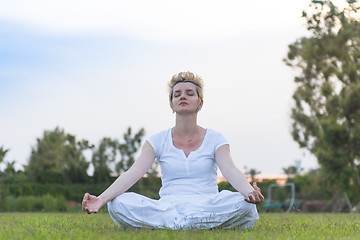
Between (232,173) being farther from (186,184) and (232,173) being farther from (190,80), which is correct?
(190,80)

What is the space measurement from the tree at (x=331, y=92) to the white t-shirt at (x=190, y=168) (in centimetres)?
1649

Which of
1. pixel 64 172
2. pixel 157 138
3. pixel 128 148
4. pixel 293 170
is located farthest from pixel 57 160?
pixel 157 138

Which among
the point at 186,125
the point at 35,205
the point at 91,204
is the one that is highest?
the point at 186,125

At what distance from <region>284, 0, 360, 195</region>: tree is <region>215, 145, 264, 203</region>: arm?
16491 millimetres

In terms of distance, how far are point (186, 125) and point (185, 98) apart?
289 mm

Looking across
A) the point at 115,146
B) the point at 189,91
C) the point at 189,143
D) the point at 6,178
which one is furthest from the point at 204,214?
the point at 6,178

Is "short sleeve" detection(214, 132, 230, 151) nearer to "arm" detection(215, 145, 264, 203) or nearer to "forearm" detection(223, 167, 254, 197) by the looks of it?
"arm" detection(215, 145, 264, 203)

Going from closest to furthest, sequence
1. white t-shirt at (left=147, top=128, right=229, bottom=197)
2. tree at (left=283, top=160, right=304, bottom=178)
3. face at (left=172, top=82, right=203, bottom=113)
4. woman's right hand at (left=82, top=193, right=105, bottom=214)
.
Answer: woman's right hand at (left=82, top=193, right=105, bottom=214), white t-shirt at (left=147, top=128, right=229, bottom=197), face at (left=172, top=82, right=203, bottom=113), tree at (left=283, top=160, right=304, bottom=178)

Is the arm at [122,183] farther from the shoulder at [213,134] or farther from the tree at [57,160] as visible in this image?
the tree at [57,160]

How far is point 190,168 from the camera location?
15.4 feet

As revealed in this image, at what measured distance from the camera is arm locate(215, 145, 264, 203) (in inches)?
170

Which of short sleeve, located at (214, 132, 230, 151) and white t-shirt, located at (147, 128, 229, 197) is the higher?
short sleeve, located at (214, 132, 230, 151)

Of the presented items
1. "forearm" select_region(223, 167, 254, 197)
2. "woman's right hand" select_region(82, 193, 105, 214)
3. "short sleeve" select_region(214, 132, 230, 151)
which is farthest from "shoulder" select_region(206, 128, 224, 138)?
"woman's right hand" select_region(82, 193, 105, 214)

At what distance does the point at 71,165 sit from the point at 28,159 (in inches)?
129
